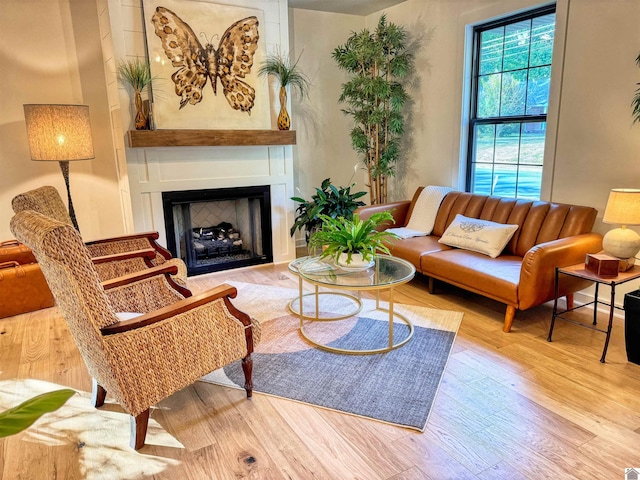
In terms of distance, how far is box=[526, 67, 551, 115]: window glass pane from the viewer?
11.7 feet

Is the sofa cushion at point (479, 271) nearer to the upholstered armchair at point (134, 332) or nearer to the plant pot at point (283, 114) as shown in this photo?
the upholstered armchair at point (134, 332)

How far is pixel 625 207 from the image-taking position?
2598 millimetres

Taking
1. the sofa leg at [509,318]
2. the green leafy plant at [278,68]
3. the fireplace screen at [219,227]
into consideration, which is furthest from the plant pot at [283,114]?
the sofa leg at [509,318]

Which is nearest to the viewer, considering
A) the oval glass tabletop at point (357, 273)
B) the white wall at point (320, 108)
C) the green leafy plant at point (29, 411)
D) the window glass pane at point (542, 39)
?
the green leafy plant at point (29, 411)

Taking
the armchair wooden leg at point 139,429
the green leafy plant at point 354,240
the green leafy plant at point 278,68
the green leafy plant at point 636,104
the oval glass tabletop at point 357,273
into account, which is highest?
the green leafy plant at point 278,68

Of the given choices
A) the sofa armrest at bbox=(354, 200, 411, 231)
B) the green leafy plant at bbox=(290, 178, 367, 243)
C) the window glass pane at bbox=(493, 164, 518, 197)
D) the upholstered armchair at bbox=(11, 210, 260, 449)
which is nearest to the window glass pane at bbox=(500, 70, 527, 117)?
the window glass pane at bbox=(493, 164, 518, 197)

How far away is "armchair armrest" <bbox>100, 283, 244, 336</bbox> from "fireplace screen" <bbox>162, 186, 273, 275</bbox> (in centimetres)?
221

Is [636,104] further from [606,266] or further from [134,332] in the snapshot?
[134,332]

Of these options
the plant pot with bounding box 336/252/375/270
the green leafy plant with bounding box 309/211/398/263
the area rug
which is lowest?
the area rug

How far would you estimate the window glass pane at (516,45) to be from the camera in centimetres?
369

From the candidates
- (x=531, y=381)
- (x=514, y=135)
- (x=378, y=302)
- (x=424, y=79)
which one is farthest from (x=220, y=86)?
(x=531, y=381)

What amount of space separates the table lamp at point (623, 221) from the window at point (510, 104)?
1.09 meters

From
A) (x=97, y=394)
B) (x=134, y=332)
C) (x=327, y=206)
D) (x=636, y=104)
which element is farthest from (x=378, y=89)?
(x=97, y=394)

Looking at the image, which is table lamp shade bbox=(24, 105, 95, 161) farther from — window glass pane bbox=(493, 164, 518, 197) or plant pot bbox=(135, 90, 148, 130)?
window glass pane bbox=(493, 164, 518, 197)
